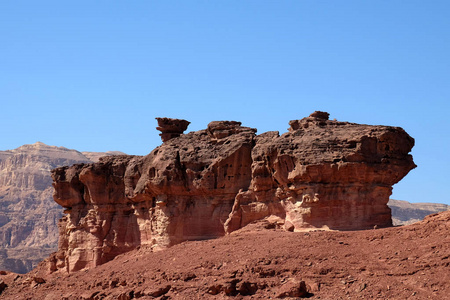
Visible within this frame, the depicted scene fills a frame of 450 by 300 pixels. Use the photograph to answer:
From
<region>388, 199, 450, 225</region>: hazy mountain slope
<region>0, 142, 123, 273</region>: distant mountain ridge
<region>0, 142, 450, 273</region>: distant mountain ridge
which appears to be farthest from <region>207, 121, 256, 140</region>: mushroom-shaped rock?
<region>388, 199, 450, 225</region>: hazy mountain slope

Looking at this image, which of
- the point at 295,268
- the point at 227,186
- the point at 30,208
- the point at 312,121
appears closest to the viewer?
the point at 295,268

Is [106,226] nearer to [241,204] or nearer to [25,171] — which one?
[241,204]

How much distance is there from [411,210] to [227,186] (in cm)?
8605

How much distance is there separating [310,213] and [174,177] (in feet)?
26.4

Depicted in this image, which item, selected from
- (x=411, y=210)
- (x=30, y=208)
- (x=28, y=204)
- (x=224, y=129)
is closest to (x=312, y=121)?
(x=224, y=129)

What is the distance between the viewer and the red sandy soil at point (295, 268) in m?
27.7

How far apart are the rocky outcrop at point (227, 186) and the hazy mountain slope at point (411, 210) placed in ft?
235

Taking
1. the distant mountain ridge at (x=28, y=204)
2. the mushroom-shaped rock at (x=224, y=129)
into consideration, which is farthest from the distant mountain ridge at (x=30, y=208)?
the mushroom-shaped rock at (x=224, y=129)

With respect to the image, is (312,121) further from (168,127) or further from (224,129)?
(168,127)

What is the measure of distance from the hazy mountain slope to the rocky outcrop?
71593mm

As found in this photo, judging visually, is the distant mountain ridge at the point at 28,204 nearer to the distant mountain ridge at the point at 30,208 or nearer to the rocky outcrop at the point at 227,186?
the distant mountain ridge at the point at 30,208

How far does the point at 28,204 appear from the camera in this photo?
138 m

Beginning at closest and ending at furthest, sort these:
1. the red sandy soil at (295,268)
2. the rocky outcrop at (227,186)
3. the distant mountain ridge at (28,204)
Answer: the red sandy soil at (295,268) → the rocky outcrop at (227,186) → the distant mountain ridge at (28,204)

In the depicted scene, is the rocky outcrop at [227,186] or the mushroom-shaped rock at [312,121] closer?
the rocky outcrop at [227,186]
